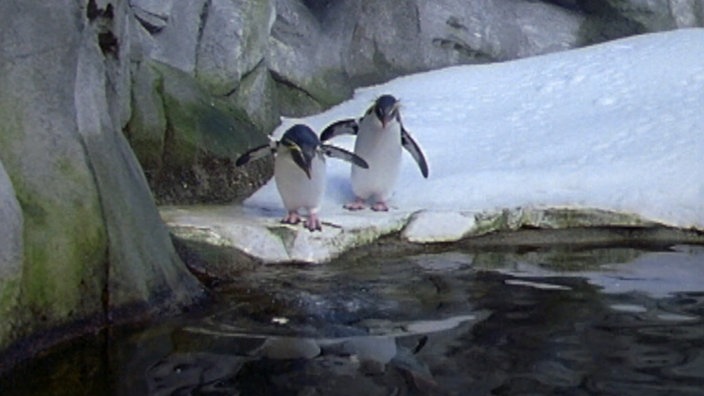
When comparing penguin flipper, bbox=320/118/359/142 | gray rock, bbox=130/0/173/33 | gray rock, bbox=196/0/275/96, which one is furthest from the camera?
gray rock, bbox=196/0/275/96

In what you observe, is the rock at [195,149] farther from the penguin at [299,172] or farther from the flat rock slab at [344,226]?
the penguin at [299,172]

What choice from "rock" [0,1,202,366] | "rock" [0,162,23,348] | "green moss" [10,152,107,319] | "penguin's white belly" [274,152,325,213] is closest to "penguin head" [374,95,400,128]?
"penguin's white belly" [274,152,325,213]

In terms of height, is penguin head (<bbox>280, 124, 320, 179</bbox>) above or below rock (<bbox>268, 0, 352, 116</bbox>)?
below

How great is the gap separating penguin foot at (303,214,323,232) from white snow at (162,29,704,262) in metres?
0.11

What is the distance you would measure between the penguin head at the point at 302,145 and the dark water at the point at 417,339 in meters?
0.88

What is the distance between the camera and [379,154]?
23.1 feet

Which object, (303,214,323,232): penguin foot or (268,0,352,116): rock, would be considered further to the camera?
(268,0,352,116): rock

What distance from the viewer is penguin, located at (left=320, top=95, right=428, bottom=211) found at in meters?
7.02

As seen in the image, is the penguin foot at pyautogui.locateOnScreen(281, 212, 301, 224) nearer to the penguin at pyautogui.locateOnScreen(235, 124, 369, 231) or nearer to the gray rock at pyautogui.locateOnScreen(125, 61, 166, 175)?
the penguin at pyautogui.locateOnScreen(235, 124, 369, 231)

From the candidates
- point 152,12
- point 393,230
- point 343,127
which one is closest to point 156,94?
point 152,12

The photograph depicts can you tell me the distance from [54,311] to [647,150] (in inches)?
181

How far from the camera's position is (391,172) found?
7.07 metres

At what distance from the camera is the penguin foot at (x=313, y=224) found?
6.13m

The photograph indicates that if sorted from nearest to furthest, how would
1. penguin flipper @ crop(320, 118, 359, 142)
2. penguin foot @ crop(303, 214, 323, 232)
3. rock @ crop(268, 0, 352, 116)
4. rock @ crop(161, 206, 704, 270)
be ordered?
rock @ crop(161, 206, 704, 270) → penguin foot @ crop(303, 214, 323, 232) → penguin flipper @ crop(320, 118, 359, 142) → rock @ crop(268, 0, 352, 116)
